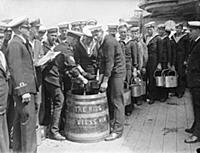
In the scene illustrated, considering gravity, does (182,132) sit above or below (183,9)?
below

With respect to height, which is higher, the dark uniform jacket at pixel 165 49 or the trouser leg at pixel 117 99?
the dark uniform jacket at pixel 165 49

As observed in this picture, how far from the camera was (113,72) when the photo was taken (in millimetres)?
5672

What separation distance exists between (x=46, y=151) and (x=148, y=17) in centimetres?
1205

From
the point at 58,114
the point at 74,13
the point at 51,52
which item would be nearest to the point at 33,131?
the point at 58,114

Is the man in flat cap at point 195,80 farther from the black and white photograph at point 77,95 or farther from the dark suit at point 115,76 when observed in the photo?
the dark suit at point 115,76

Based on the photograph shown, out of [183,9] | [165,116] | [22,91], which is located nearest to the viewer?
[22,91]

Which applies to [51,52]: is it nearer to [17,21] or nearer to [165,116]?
[17,21]

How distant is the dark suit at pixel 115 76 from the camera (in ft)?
18.0

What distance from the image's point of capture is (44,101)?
573cm

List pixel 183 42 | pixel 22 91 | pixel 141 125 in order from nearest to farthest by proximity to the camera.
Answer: pixel 22 91, pixel 141 125, pixel 183 42

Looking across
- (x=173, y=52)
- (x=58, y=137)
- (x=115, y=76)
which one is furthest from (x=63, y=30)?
(x=173, y=52)

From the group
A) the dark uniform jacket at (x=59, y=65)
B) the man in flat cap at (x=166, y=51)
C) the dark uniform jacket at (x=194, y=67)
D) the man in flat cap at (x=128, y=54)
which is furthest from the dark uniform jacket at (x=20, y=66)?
the man in flat cap at (x=166, y=51)

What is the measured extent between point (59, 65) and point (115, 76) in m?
0.99

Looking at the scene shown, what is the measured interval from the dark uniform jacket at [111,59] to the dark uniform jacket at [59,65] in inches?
20.7
